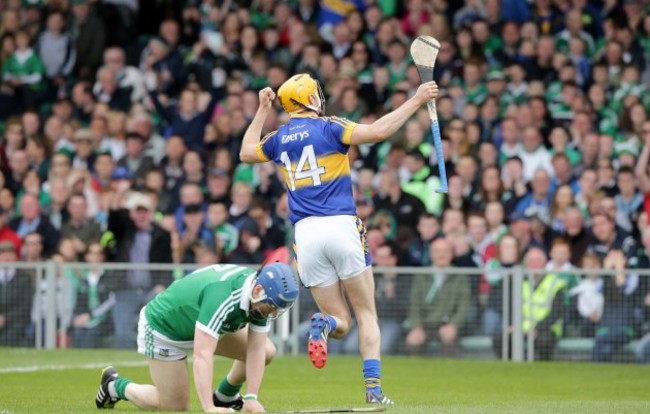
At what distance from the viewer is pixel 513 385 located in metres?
14.5

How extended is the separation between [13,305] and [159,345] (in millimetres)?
8051

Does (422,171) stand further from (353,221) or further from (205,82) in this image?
(353,221)

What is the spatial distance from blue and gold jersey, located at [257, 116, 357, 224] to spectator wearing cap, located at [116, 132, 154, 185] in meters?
9.57

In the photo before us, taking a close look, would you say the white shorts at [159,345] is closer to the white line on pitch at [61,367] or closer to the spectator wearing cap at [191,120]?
the white line on pitch at [61,367]

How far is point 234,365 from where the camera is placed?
11.2m

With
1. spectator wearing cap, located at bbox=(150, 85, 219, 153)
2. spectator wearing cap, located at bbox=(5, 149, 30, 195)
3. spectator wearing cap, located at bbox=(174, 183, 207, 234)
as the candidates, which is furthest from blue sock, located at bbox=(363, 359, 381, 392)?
spectator wearing cap, located at bbox=(5, 149, 30, 195)

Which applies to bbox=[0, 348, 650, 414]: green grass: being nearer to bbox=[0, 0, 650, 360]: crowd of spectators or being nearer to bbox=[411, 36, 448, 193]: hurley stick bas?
bbox=[0, 0, 650, 360]: crowd of spectators

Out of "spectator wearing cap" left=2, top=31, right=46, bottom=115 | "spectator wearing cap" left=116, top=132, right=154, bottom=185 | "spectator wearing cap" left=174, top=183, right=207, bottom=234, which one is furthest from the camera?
"spectator wearing cap" left=2, top=31, right=46, bottom=115

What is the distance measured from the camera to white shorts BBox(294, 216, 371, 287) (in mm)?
11531

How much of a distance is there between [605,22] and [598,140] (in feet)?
7.99

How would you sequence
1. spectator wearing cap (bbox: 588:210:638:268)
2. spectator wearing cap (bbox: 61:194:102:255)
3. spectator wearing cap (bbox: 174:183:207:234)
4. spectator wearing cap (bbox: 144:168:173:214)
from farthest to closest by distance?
spectator wearing cap (bbox: 144:168:173:214) → spectator wearing cap (bbox: 174:183:207:234) → spectator wearing cap (bbox: 61:194:102:255) → spectator wearing cap (bbox: 588:210:638:268)

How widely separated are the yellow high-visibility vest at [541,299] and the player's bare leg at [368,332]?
5.98 metres

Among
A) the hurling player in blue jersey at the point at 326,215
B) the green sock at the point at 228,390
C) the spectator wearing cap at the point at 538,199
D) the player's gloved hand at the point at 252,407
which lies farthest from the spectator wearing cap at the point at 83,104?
the player's gloved hand at the point at 252,407

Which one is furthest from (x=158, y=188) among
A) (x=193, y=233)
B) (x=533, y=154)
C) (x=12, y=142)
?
(x=533, y=154)
